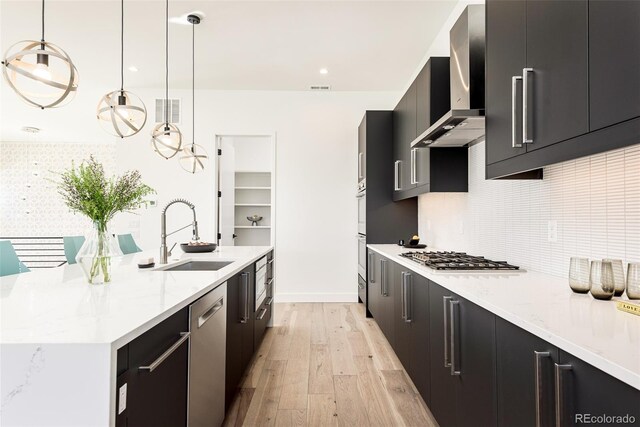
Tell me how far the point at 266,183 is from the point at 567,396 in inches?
241

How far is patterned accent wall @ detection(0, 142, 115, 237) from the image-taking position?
26.9 feet

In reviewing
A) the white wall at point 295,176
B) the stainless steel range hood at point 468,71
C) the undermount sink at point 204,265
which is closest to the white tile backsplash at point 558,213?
the stainless steel range hood at point 468,71

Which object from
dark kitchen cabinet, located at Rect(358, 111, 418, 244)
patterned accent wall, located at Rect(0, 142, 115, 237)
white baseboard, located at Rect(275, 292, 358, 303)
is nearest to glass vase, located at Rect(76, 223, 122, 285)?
dark kitchen cabinet, located at Rect(358, 111, 418, 244)

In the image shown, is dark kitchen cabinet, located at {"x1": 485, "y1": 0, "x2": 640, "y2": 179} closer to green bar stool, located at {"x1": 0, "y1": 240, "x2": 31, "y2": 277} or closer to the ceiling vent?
green bar stool, located at {"x1": 0, "y1": 240, "x2": 31, "y2": 277}

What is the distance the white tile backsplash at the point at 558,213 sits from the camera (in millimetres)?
1363

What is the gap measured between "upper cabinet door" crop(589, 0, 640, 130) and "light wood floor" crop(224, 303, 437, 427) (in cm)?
181

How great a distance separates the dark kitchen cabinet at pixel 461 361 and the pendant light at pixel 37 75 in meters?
2.19

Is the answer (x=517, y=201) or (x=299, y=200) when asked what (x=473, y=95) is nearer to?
(x=517, y=201)

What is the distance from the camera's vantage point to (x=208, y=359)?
5.25 feet

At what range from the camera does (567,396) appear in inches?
34.4

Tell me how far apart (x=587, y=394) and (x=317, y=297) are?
4.41 m

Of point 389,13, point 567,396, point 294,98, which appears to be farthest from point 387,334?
point 294,98
